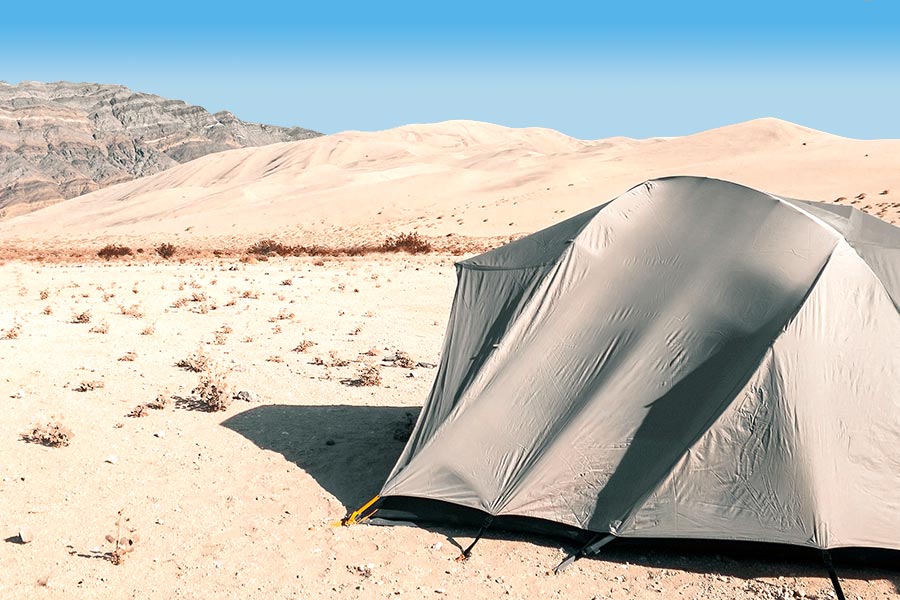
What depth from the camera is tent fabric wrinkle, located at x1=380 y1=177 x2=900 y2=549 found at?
6113 millimetres

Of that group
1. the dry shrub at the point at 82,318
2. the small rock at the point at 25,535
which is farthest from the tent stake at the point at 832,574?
the dry shrub at the point at 82,318

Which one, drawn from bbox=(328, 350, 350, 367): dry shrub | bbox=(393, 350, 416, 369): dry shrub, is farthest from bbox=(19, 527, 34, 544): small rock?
bbox=(393, 350, 416, 369): dry shrub

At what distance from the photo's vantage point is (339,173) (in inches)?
3349

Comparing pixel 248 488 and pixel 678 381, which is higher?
pixel 678 381

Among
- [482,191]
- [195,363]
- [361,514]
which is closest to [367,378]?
[195,363]

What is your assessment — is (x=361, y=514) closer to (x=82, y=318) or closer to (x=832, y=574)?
(x=832, y=574)

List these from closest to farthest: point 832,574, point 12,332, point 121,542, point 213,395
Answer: point 832,574 < point 121,542 < point 213,395 < point 12,332

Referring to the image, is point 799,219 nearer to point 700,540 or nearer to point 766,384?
point 766,384

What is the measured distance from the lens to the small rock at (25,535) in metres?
6.56

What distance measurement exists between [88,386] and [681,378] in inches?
300

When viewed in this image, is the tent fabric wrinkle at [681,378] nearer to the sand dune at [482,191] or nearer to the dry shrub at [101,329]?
the dry shrub at [101,329]

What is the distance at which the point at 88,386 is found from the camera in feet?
34.7

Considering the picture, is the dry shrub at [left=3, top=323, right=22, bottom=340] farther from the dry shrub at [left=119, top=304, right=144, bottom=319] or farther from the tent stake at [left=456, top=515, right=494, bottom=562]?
the tent stake at [left=456, top=515, right=494, bottom=562]

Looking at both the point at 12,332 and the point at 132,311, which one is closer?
the point at 12,332
